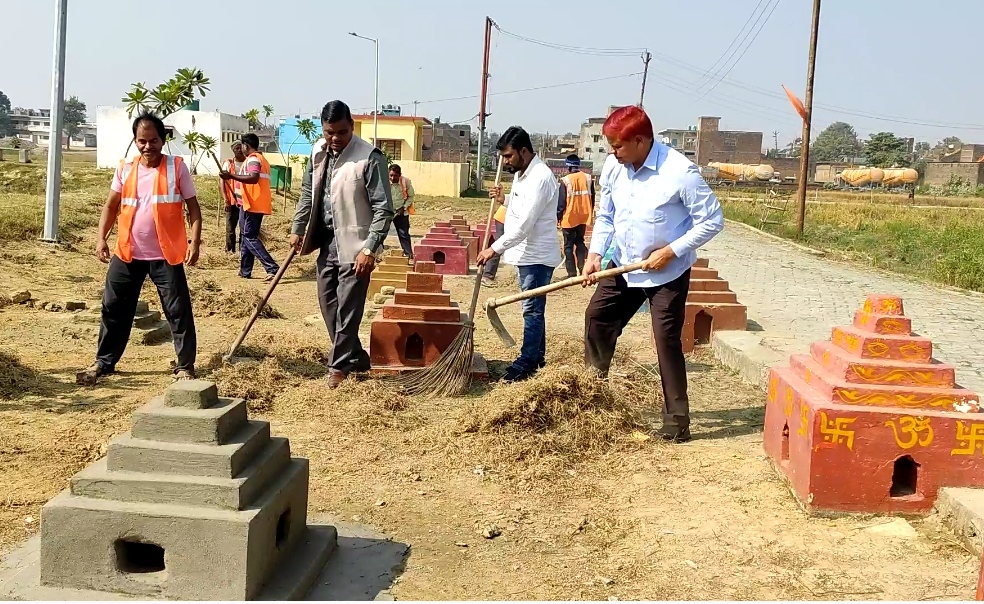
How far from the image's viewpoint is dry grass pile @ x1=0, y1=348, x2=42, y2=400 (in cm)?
531

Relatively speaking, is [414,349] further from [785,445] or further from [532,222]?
[785,445]

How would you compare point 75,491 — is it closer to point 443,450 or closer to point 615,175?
point 443,450

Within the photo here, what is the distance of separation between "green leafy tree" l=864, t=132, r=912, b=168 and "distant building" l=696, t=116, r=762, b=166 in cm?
971

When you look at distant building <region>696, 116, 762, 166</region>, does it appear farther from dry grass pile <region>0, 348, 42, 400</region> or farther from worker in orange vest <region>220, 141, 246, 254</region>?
dry grass pile <region>0, 348, 42, 400</region>

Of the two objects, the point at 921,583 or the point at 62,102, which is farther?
A: the point at 62,102

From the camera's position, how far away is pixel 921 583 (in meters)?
3.15

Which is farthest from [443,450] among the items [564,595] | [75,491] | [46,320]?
[46,320]

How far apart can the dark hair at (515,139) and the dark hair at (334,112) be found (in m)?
1.05

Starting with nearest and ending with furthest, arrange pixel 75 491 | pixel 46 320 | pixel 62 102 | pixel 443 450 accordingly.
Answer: pixel 75 491
pixel 443 450
pixel 46 320
pixel 62 102

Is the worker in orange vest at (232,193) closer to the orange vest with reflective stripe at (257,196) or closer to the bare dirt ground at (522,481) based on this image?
the orange vest with reflective stripe at (257,196)

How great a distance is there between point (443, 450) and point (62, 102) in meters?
9.32

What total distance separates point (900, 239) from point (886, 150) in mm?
65769

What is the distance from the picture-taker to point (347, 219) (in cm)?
569

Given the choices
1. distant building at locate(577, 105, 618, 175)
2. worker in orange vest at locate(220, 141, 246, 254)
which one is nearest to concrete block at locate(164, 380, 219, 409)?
worker in orange vest at locate(220, 141, 246, 254)
